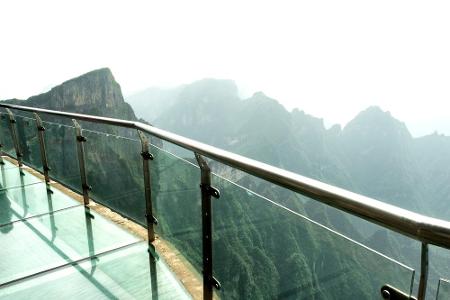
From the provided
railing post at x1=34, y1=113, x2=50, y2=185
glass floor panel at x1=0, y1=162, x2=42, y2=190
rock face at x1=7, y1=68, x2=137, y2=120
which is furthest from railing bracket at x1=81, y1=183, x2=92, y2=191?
rock face at x1=7, y1=68, x2=137, y2=120

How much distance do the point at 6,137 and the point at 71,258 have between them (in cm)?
418

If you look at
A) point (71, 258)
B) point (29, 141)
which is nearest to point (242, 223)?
point (71, 258)

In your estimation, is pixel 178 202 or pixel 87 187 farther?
pixel 87 187

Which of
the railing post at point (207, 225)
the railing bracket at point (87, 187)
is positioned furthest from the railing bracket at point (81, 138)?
the railing post at point (207, 225)

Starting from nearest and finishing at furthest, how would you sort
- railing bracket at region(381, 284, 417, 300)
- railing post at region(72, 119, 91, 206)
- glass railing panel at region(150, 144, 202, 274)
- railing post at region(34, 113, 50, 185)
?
railing bracket at region(381, 284, 417, 300) → glass railing panel at region(150, 144, 202, 274) → railing post at region(72, 119, 91, 206) → railing post at region(34, 113, 50, 185)

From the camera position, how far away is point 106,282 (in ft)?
8.39

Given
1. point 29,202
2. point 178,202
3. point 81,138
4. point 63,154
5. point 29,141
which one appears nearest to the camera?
point 178,202

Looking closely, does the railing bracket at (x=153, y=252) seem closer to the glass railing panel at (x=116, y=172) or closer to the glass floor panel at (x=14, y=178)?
the glass railing panel at (x=116, y=172)

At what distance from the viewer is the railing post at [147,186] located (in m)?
2.83

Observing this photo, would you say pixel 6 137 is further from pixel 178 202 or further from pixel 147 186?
pixel 178 202

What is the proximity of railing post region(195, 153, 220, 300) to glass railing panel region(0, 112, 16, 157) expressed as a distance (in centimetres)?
499

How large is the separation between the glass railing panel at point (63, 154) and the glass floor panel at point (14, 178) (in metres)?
0.39

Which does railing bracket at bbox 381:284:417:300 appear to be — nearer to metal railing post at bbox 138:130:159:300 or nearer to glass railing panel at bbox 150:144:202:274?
glass railing panel at bbox 150:144:202:274

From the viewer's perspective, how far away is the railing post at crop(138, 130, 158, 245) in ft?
9.27
